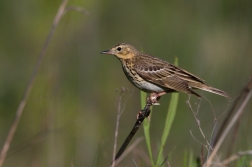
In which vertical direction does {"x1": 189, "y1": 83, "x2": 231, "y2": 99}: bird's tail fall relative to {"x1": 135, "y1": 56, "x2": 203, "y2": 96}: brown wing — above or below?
below

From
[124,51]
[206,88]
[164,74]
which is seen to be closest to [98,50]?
[124,51]

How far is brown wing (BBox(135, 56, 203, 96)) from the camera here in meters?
5.62

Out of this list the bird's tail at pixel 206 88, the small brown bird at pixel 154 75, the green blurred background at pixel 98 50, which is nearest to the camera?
the bird's tail at pixel 206 88

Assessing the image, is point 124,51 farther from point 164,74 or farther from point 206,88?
point 206,88

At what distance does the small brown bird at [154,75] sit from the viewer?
5.59 metres

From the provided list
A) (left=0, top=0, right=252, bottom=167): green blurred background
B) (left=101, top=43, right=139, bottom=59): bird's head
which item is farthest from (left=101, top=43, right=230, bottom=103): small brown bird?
(left=0, top=0, right=252, bottom=167): green blurred background

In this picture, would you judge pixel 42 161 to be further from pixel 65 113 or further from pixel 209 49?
pixel 209 49

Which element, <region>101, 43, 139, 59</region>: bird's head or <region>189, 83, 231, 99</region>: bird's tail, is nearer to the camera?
<region>189, 83, 231, 99</region>: bird's tail

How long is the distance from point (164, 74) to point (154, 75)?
0.34 ft

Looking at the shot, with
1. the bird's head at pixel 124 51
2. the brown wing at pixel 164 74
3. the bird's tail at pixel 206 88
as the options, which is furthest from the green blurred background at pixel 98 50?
the bird's tail at pixel 206 88

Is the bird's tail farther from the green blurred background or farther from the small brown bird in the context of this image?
the green blurred background

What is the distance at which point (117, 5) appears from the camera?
9312 mm

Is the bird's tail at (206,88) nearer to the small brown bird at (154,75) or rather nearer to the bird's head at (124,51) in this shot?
the small brown bird at (154,75)

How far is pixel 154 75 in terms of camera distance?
5820 mm
